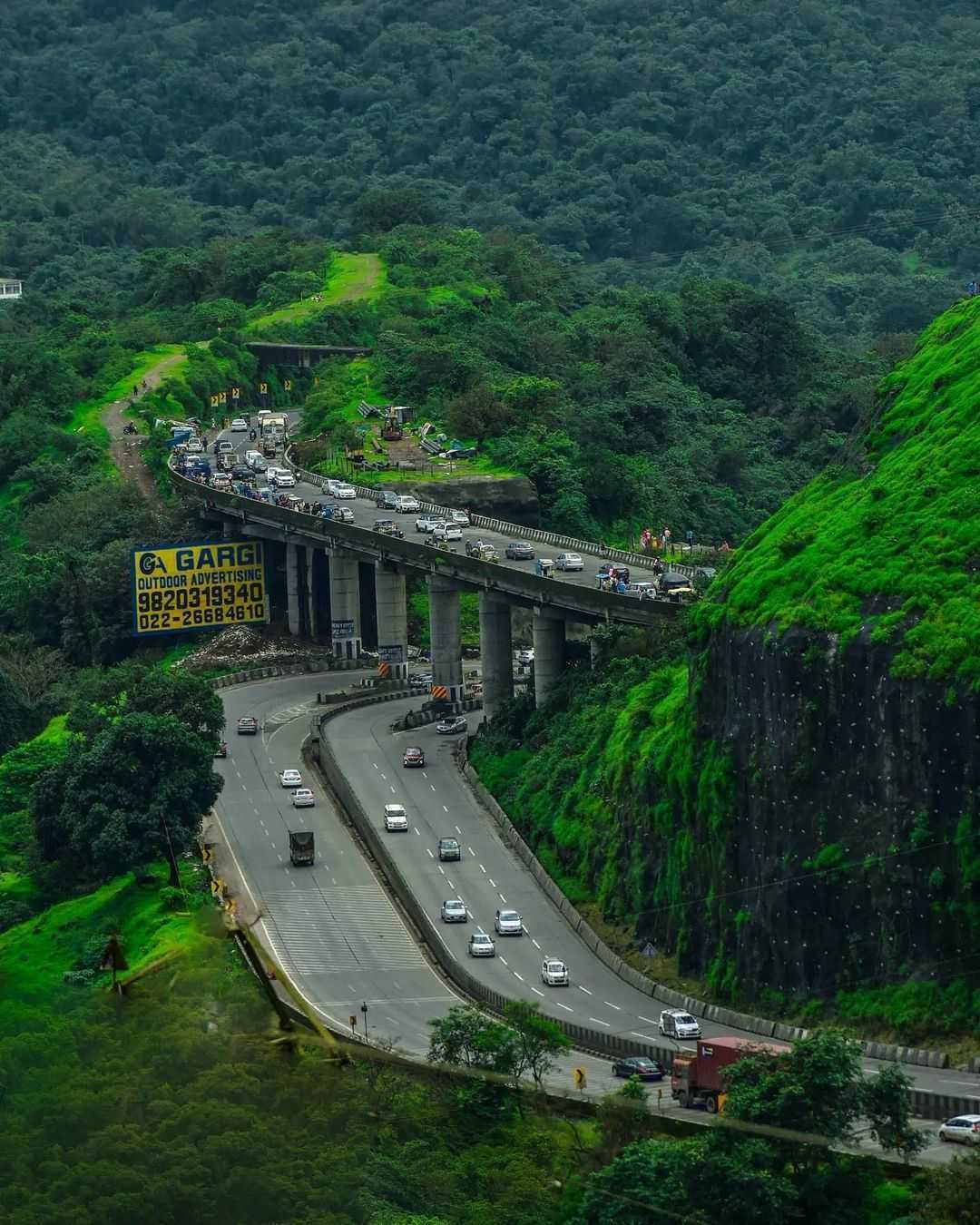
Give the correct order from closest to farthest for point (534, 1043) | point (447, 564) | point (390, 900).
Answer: point (534, 1043)
point (390, 900)
point (447, 564)

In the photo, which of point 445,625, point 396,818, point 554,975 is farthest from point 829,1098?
point 445,625

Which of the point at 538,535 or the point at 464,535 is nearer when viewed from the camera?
the point at 538,535

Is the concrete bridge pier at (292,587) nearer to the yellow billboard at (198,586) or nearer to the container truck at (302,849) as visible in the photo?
the yellow billboard at (198,586)

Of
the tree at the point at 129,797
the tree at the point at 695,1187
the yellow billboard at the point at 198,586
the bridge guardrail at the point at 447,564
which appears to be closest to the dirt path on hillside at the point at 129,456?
the bridge guardrail at the point at 447,564

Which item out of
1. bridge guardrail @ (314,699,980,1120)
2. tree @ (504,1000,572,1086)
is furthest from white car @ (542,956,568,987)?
tree @ (504,1000,572,1086)

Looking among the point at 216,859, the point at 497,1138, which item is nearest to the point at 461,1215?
the point at 497,1138

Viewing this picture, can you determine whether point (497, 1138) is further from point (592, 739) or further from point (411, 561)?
point (411, 561)

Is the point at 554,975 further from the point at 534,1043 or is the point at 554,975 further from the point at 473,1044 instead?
the point at 534,1043
